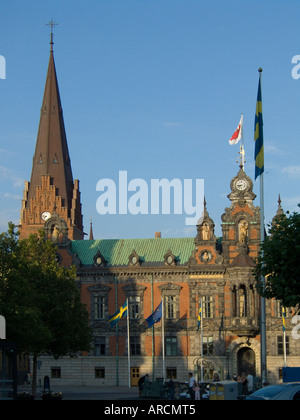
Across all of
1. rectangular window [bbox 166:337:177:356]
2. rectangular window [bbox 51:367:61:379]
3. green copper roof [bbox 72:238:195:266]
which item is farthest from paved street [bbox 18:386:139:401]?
green copper roof [bbox 72:238:195:266]

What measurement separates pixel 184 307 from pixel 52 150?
4304cm

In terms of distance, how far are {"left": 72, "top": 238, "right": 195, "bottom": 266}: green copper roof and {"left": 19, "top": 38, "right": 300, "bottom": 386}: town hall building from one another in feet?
0.63

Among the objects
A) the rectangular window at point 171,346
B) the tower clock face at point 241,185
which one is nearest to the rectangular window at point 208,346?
the rectangular window at point 171,346

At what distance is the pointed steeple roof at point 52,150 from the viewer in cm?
11738

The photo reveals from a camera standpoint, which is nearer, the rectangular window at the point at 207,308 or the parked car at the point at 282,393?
the parked car at the point at 282,393

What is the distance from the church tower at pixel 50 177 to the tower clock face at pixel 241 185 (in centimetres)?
3856

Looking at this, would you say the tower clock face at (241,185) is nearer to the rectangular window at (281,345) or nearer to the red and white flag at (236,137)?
the red and white flag at (236,137)

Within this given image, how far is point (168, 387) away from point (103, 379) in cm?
3738

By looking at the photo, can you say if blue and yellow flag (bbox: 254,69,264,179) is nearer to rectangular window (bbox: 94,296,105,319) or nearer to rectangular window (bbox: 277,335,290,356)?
rectangular window (bbox: 277,335,290,356)

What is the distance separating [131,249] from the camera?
289 ft
